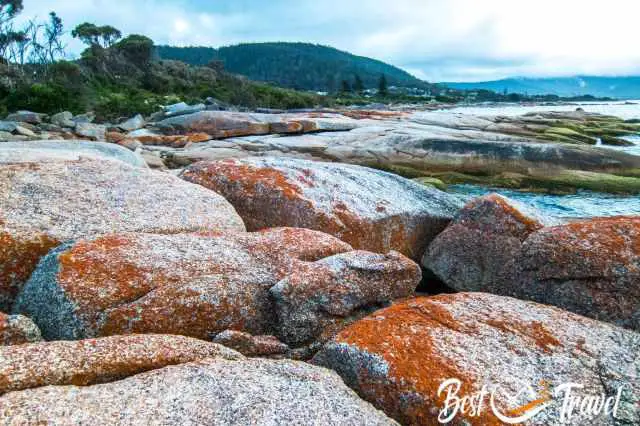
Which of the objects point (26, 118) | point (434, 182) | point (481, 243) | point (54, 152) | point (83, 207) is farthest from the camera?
point (26, 118)

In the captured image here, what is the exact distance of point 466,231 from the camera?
10359 millimetres

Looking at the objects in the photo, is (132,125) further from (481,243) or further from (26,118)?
(481,243)

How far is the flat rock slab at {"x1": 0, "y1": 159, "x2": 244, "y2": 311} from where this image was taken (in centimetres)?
772

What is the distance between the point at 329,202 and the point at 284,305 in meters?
4.69

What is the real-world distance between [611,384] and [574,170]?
90.0ft

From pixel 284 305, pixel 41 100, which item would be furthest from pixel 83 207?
pixel 41 100

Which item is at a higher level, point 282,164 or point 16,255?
point 282,164

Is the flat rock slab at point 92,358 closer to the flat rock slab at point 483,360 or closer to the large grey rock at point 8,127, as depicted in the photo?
the flat rock slab at point 483,360

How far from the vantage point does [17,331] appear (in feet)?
18.7

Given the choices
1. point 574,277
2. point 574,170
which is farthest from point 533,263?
point 574,170

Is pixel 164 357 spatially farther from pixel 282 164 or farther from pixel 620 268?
pixel 282 164

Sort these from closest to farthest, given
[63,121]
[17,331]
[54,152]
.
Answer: [17,331]
[54,152]
[63,121]

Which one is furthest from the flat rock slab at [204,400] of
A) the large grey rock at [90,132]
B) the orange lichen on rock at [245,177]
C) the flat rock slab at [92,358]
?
the large grey rock at [90,132]

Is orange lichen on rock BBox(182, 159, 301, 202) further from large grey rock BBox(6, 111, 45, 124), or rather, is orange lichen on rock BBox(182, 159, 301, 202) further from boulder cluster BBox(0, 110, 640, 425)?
large grey rock BBox(6, 111, 45, 124)
